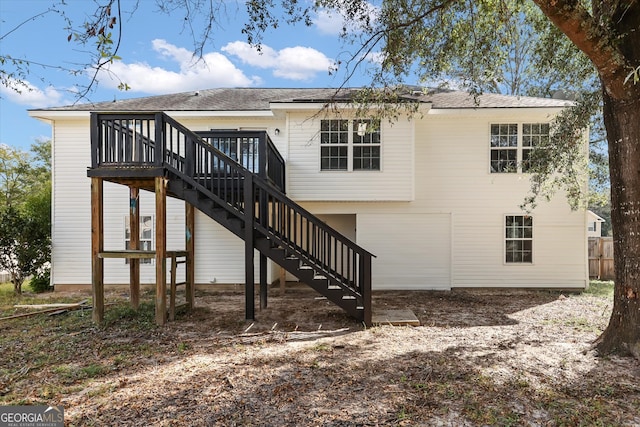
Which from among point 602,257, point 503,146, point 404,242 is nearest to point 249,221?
point 404,242

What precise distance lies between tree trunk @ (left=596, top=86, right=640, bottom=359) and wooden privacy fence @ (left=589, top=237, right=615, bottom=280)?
10.2 metres

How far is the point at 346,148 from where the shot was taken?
396 inches

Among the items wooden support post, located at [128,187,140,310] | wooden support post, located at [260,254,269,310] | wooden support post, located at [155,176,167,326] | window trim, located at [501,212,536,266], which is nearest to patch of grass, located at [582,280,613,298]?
window trim, located at [501,212,536,266]

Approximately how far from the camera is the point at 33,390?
3900 mm

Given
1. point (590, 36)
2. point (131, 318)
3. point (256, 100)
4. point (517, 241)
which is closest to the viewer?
point (590, 36)

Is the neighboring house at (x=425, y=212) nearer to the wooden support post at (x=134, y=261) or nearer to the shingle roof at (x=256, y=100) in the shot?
the shingle roof at (x=256, y=100)

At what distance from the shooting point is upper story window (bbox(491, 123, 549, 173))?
10305 millimetres

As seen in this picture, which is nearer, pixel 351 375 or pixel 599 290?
pixel 351 375

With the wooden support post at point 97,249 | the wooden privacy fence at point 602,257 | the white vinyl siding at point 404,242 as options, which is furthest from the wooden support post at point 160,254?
the wooden privacy fence at point 602,257

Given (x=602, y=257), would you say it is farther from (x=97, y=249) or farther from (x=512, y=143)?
(x=97, y=249)

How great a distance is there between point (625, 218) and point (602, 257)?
10637 mm

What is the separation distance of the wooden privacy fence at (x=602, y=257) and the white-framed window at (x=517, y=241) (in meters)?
4.73

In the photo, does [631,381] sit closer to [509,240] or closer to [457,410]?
[457,410]

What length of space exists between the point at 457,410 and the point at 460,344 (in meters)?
2.12
